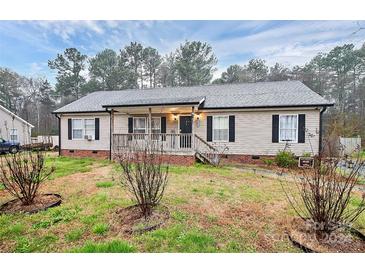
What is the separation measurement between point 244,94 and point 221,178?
22.3ft

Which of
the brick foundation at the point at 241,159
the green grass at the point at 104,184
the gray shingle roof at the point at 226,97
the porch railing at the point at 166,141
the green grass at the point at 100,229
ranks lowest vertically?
the green grass at the point at 100,229

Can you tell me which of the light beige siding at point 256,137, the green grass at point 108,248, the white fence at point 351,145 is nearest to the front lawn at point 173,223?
the green grass at point 108,248

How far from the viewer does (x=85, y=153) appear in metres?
13.6

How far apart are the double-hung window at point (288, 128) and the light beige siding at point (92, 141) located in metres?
10.1

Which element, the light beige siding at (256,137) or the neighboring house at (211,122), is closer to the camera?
the neighboring house at (211,122)

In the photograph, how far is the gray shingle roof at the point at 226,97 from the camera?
34.6 feet

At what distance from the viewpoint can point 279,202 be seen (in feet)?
16.2

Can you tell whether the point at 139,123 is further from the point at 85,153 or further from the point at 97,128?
the point at 85,153

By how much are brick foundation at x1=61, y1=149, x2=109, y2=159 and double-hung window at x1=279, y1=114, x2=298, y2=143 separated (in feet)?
33.5

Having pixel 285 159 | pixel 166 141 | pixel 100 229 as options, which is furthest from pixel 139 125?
pixel 100 229

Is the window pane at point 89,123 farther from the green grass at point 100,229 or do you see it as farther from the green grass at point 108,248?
the green grass at point 108,248

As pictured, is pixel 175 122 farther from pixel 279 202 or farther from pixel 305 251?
pixel 305 251

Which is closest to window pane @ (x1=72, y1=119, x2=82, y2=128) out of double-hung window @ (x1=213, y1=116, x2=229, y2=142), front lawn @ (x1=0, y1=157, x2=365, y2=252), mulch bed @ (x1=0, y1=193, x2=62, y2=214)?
front lawn @ (x1=0, y1=157, x2=365, y2=252)

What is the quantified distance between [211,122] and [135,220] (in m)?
8.56
